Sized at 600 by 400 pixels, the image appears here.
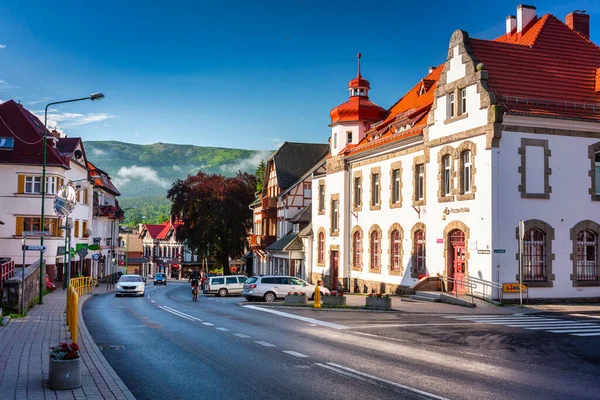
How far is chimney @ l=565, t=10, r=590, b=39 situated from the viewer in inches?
1524

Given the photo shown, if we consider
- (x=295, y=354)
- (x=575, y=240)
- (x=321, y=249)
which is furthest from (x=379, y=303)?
(x=321, y=249)

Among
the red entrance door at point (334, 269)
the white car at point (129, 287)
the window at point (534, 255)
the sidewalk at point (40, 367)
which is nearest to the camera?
the sidewalk at point (40, 367)

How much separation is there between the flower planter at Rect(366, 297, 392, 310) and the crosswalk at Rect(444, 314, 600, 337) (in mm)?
3471

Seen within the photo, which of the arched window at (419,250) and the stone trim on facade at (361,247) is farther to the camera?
the stone trim on facade at (361,247)

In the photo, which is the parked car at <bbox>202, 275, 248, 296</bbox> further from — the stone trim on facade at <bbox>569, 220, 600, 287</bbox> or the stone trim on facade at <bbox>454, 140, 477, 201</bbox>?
the stone trim on facade at <bbox>569, 220, 600, 287</bbox>

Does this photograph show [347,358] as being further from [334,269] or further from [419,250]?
[334,269]

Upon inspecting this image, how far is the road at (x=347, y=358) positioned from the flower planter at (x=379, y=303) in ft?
13.8

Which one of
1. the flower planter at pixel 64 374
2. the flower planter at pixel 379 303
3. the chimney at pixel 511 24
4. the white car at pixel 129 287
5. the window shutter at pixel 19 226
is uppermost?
the chimney at pixel 511 24

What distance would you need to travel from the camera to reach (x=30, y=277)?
93.3 feet

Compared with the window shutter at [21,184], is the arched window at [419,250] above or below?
below

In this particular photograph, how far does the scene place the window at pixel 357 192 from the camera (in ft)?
145

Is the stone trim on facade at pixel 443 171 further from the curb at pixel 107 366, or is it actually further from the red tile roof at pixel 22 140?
the red tile roof at pixel 22 140

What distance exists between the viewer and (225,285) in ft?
151

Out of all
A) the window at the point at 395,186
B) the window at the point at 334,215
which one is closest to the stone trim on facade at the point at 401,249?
the window at the point at 395,186
